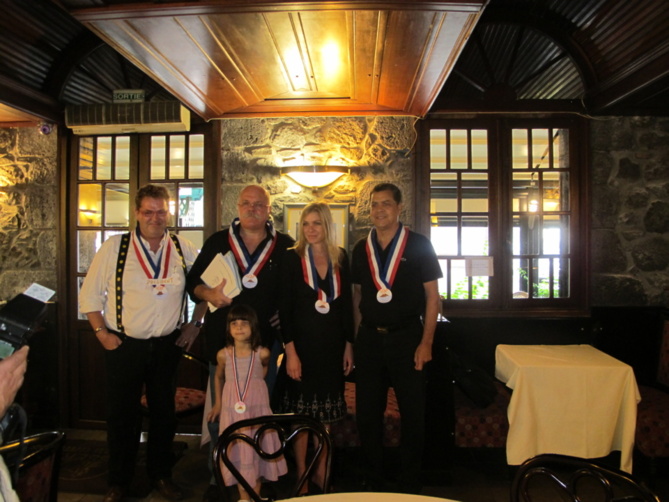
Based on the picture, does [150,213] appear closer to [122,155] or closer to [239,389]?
[239,389]

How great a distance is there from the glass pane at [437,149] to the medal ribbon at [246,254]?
2.00 metres

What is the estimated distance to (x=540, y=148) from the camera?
4094mm

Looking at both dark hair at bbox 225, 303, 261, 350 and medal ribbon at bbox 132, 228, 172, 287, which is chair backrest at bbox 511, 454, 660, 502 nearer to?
dark hair at bbox 225, 303, 261, 350

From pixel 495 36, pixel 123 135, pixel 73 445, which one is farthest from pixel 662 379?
pixel 123 135

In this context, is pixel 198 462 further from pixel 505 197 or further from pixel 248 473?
pixel 505 197

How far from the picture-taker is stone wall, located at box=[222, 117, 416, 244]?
13.1ft

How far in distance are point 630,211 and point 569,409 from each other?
80.0 inches

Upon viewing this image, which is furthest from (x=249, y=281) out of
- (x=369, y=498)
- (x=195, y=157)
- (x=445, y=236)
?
(x=445, y=236)

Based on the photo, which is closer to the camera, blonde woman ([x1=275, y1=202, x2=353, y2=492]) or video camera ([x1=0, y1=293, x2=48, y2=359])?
video camera ([x1=0, y1=293, x2=48, y2=359])

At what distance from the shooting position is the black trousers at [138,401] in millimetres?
2676

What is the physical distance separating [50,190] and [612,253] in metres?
5.05

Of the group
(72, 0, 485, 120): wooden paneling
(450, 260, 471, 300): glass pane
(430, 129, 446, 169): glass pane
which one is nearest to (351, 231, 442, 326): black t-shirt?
(72, 0, 485, 120): wooden paneling

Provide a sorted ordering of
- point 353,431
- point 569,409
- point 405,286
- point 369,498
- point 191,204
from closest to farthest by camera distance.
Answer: point 369,498 → point 405,286 → point 569,409 → point 353,431 → point 191,204

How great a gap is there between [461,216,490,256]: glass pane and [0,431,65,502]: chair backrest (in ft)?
11.1
